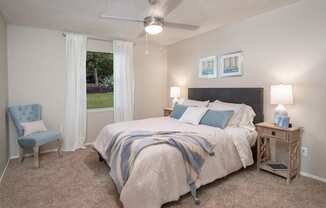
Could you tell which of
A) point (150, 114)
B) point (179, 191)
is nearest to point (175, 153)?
point (179, 191)

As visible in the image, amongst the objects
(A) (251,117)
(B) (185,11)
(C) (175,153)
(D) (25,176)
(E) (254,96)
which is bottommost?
(D) (25,176)

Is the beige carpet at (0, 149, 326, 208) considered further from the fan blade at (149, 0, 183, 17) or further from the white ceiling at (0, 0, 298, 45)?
the white ceiling at (0, 0, 298, 45)

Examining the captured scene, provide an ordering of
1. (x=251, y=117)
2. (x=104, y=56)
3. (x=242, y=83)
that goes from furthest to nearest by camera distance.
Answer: (x=104, y=56), (x=242, y=83), (x=251, y=117)

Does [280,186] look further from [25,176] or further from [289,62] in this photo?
[25,176]

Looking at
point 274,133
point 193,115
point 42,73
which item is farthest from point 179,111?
point 42,73

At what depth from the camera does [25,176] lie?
2842mm

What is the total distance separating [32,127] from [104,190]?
74.3 inches

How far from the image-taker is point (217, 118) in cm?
309

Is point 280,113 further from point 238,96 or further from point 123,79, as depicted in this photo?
point 123,79

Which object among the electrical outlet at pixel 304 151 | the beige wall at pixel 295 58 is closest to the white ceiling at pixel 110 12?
the beige wall at pixel 295 58

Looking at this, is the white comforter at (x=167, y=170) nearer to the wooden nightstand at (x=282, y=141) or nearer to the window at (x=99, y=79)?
the wooden nightstand at (x=282, y=141)

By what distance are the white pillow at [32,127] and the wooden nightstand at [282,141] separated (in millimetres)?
3580

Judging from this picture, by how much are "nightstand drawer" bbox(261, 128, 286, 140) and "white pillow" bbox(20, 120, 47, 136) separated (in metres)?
3.64

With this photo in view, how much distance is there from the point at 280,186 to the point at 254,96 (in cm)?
138
